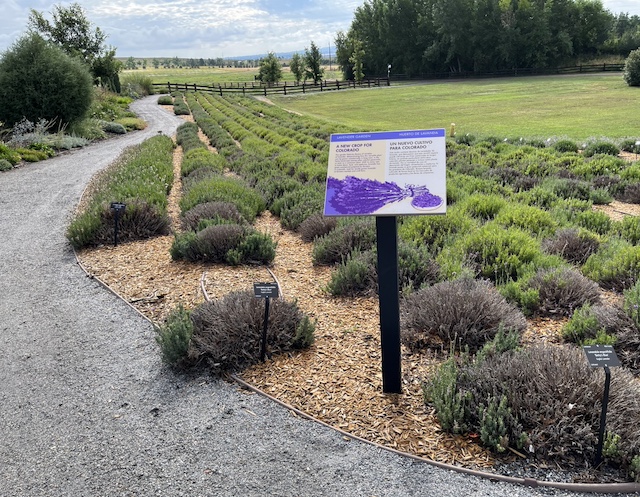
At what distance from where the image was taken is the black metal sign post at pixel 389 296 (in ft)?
11.4

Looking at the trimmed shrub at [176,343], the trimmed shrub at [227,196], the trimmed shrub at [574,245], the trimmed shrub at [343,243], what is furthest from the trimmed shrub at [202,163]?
the trimmed shrub at [176,343]

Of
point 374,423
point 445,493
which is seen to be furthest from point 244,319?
point 445,493

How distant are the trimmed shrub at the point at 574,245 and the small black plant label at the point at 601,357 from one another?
370cm

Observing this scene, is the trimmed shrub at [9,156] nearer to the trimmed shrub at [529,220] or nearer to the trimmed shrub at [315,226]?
the trimmed shrub at [315,226]

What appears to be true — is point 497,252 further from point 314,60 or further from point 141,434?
point 314,60

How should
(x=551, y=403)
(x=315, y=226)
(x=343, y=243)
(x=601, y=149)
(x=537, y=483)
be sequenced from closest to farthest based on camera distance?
(x=537, y=483), (x=551, y=403), (x=343, y=243), (x=315, y=226), (x=601, y=149)

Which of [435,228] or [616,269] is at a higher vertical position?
[435,228]

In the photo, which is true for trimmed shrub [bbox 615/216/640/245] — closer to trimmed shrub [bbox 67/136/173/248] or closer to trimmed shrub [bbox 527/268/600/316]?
trimmed shrub [bbox 527/268/600/316]

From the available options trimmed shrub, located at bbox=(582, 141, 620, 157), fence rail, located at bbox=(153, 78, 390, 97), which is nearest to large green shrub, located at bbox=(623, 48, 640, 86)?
trimmed shrub, located at bbox=(582, 141, 620, 157)

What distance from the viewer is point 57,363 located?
4.48 m

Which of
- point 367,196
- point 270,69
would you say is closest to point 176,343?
point 367,196

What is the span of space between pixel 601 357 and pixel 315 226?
5.28m

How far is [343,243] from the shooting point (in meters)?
6.65

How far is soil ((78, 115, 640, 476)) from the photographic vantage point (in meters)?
3.39
